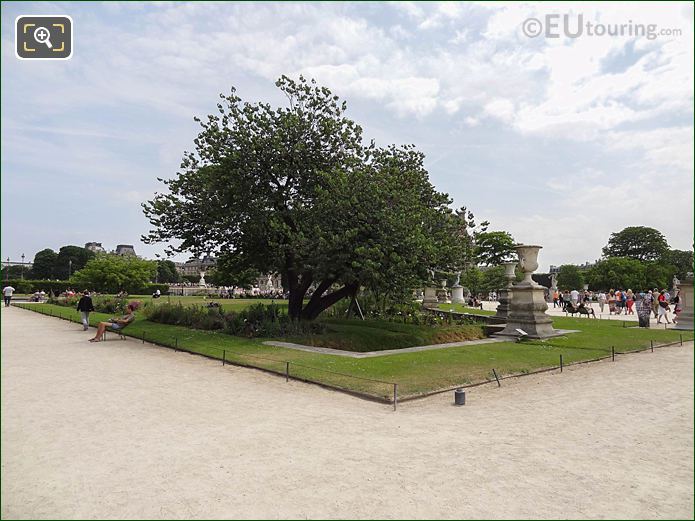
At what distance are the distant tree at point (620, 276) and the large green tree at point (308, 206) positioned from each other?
5858 cm

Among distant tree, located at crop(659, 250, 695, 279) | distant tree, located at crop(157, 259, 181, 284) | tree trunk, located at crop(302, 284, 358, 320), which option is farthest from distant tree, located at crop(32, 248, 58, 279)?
distant tree, located at crop(659, 250, 695, 279)

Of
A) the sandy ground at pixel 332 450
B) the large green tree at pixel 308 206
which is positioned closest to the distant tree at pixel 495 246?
the large green tree at pixel 308 206

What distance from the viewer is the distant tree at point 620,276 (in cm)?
6906

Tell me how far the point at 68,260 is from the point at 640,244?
124726 mm

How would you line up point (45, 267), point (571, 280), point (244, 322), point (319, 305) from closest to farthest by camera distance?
point (244, 322), point (319, 305), point (571, 280), point (45, 267)

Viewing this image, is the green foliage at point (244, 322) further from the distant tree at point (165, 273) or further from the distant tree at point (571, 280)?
the distant tree at point (165, 273)

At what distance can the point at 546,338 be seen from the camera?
59.9 ft

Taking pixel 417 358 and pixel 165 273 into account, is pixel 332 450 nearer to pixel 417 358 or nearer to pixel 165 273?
pixel 417 358

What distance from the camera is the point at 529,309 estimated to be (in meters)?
18.6

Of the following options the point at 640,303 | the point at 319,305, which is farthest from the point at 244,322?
the point at 640,303

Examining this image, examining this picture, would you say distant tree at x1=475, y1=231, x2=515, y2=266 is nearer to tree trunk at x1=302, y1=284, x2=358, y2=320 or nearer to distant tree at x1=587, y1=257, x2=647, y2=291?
distant tree at x1=587, y1=257, x2=647, y2=291

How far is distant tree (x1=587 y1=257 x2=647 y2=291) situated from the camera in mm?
69062

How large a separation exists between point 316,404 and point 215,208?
1279 centimetres

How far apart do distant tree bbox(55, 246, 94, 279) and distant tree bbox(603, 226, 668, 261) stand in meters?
115
